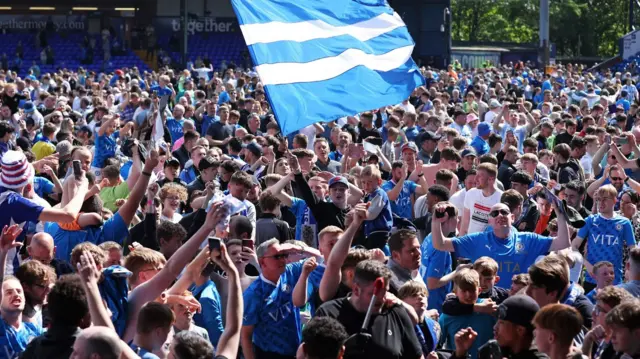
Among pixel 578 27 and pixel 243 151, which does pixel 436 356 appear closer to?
pixel 243 151

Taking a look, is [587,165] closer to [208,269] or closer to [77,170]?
[77,170]

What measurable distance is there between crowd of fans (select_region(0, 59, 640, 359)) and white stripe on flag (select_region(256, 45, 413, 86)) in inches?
25.7

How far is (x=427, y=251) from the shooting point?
28.2ft

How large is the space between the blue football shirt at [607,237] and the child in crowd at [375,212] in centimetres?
167

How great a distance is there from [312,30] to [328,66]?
37 cm

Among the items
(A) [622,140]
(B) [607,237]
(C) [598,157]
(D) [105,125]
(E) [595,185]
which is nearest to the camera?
(B) [607,237]

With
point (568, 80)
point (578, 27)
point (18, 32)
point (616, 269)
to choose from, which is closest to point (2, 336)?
point (616, 269)

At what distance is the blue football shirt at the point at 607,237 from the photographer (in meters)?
9.60

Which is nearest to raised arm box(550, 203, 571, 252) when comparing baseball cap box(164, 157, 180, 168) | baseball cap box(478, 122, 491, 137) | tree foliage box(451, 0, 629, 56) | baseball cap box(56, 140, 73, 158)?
baseball cap box(164, 157, 180, 168)

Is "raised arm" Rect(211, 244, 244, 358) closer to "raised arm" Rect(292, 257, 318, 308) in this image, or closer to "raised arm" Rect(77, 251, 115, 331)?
"raised arm" Rect(77, 251, 115, 331)

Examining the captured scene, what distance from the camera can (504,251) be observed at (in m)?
8.29

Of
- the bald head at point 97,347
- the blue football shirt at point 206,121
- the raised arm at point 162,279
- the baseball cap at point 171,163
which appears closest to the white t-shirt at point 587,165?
the baseball cap at point 171,163

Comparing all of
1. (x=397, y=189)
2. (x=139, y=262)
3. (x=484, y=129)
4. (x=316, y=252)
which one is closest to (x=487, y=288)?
(x=316, y=252)

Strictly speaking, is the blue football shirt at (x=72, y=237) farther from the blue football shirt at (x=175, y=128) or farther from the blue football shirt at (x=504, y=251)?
the blue football shirt at (x=175, y=128)
